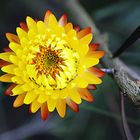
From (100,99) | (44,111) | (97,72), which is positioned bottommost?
(44,111)

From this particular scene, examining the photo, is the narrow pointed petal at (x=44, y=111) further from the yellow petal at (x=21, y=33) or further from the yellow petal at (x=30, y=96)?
the yellow petal at (x=21, y=33)

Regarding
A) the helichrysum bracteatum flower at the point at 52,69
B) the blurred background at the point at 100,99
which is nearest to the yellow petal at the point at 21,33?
the helichrysum bracteatum flower at the point at 52,69

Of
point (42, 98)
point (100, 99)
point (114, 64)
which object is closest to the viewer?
point (42, 98)

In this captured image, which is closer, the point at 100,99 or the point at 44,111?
the point at 44,111

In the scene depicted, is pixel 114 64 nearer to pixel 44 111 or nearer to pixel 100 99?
pixel 44 111

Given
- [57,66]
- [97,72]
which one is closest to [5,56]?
[57,66]

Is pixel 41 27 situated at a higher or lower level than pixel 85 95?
higher

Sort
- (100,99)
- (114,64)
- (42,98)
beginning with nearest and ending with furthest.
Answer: (42,98), (114,64), (100,99)

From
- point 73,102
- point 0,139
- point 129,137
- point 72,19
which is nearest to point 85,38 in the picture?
point 73,102

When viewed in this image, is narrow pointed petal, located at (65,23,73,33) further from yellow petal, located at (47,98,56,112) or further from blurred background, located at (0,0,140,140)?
blurred background, located at (0,0,140,140)

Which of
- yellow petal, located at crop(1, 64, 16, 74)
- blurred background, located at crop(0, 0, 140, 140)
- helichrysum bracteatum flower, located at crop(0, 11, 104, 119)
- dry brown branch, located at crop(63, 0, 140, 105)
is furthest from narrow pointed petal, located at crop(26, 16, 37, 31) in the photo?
blurred background, located at crop(0, 0, 140, 140)
